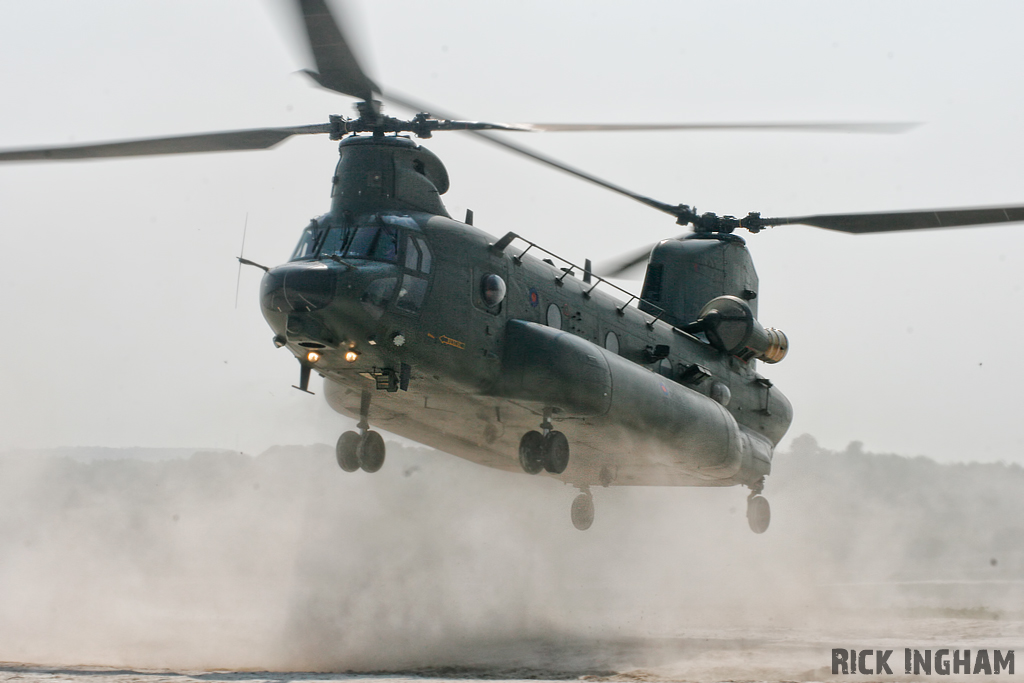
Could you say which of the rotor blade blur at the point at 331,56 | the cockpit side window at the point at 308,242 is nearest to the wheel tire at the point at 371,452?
the cockpit side window at the point at 308,242

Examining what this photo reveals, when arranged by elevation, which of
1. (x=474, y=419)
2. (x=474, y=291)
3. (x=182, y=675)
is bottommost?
(x=182, y=675)

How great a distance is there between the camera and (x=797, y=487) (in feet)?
77.1

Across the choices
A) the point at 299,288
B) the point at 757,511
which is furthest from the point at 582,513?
the point at 299,288

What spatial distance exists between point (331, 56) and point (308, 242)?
257cm

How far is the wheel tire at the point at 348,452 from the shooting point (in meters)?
13.2

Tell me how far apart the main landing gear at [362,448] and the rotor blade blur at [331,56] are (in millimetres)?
3797

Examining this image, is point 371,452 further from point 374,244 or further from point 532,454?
point 374,244

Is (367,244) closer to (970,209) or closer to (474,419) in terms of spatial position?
(474,419)

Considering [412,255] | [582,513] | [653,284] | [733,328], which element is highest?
[653,284]

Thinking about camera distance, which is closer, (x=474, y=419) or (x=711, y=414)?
(x=474, y=419)

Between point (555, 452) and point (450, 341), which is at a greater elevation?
point (450, 341)

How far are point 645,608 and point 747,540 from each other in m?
2.50

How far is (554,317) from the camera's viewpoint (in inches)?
555

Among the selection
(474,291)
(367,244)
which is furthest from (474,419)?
(367,244)
